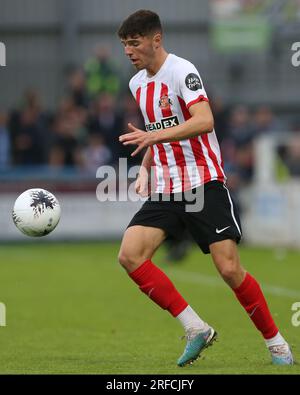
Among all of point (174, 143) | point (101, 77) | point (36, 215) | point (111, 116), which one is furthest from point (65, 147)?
point (174, 143)

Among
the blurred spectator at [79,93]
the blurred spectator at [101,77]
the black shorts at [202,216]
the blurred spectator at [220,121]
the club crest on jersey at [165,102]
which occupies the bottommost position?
the black shorts at [202,216]

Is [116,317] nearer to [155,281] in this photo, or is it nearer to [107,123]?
[155,281]

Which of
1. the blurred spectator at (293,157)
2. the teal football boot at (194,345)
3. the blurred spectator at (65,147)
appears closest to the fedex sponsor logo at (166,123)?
the teal football boot at (194,345)

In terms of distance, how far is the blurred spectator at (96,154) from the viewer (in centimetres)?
1902

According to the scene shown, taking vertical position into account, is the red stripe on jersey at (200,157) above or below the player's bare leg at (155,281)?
Result: above

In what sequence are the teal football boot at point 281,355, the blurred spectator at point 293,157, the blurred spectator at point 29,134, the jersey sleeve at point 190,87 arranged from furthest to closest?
the blurred spectator at point 29,134
the blurred spectator at point 293,157
the teal football boot at point 281,355
the jersey sleeve at point 190,87

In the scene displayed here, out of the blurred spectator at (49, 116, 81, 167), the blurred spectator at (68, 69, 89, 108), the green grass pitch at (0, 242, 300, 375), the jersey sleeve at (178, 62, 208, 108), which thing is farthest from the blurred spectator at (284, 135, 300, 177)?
→ the jersey sleeve at (178, 62, 208, 108)

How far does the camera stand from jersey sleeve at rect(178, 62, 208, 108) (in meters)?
7.21

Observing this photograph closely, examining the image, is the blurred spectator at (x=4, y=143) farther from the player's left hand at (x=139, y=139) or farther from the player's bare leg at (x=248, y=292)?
the player's left hand at (x=139, y=139)

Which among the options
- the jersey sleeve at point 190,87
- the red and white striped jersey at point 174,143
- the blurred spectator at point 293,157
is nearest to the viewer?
the jersey sleeve at point 190,87

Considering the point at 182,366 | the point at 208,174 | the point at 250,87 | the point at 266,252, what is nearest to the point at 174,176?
the point at 208,174

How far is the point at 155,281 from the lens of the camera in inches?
294

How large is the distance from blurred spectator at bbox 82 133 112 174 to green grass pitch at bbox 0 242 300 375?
2.39 metres

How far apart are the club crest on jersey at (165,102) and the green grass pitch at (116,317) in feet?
5.51
